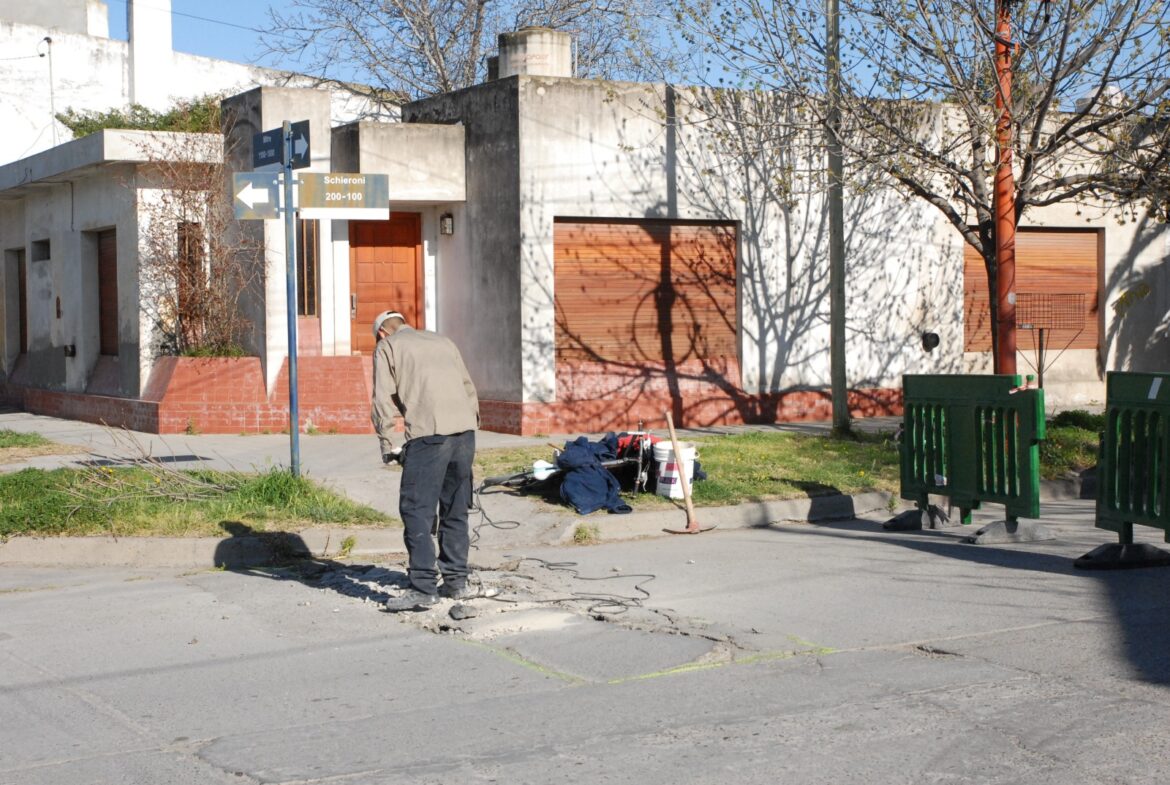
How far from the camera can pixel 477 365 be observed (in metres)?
17.7

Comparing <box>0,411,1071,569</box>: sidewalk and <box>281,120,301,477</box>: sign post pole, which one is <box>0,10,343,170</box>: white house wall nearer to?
<box>0,411,1071,569</box>: sidewalk

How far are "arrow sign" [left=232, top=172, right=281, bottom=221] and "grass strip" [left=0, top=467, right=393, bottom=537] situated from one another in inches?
86.9

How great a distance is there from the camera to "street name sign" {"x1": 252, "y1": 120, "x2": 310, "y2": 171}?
1112 centimetres

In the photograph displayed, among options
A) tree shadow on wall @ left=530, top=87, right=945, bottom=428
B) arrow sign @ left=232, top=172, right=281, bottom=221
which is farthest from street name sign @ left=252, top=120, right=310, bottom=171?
tree shadow on wall @ left=530, top=87, right=945, bottom=428

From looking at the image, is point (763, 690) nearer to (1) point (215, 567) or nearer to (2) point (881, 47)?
(1) point (215, 567)

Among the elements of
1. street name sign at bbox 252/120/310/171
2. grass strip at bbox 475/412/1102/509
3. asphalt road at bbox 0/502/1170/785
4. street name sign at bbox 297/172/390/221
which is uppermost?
street name sign at bbox 252/120/310/171

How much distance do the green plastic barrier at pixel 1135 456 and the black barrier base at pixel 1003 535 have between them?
0.86 meters

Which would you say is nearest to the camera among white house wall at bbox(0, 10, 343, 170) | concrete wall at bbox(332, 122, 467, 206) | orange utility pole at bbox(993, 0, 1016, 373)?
orange utility pole at bbox(993, 0, 1016, 373)

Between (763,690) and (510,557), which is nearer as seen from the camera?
(763,690)

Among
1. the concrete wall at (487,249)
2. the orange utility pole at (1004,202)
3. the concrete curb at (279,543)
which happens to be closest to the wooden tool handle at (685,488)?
the concrete curb at (279,543)

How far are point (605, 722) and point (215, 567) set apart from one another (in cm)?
494

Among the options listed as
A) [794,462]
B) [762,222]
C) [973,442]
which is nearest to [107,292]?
[762,222]

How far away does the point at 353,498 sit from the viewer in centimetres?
1195

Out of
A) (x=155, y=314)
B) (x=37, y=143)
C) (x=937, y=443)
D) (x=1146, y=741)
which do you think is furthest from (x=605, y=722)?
(x=37, y=143)
